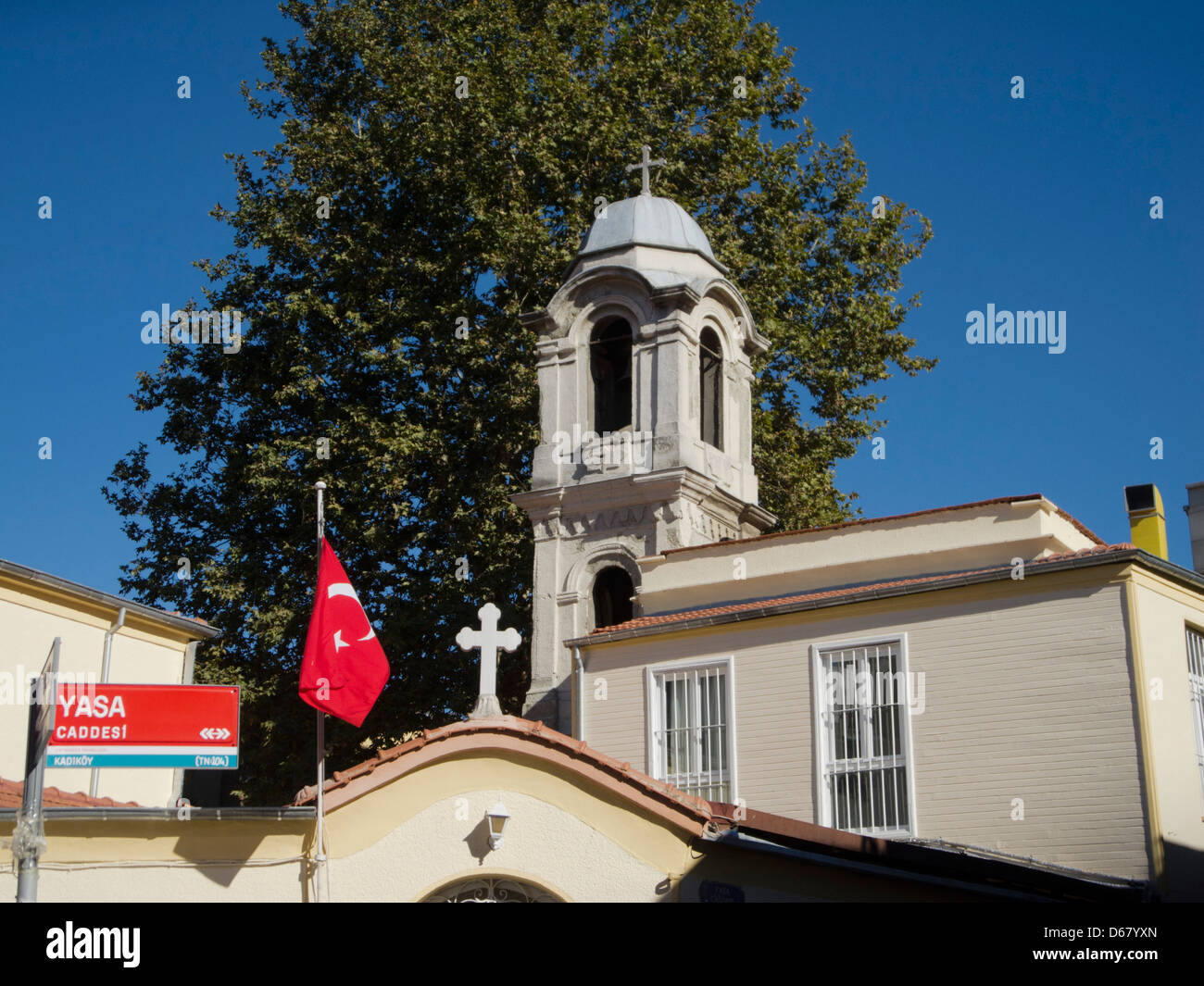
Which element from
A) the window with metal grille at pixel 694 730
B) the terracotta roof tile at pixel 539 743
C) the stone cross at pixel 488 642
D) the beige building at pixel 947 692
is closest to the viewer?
the terracotta roof tile at pixel 539 743

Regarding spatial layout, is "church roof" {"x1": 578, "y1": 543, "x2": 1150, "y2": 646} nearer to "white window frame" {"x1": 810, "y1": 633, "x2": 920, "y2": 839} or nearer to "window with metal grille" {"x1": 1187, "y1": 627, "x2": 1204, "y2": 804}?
"white window frame" {"x1": 810, "y1": 633, "x2": 920, "y2": 839}

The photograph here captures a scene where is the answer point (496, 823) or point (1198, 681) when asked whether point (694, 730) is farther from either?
point (496, 823)

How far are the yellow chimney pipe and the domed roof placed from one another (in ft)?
32.3

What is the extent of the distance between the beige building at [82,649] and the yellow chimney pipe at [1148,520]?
510 inches

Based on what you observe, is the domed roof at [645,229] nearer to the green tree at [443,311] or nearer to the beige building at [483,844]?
the green tree at [443,311]

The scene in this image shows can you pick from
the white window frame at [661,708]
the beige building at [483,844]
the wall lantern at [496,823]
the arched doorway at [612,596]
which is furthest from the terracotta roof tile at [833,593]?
the wall lantern at [496,823]

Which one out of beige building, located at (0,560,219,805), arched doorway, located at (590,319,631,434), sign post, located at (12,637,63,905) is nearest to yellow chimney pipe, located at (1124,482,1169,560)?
arched doorway, located at (590,319,631,434)

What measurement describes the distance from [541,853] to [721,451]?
1469cm

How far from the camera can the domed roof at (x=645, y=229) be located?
91.8ft

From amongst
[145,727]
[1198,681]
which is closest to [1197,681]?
[1198,681]

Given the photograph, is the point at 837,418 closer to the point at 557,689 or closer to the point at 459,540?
the point at 459,540

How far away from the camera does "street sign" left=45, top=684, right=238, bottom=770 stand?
14914 millimetres

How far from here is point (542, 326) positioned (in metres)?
28.1
